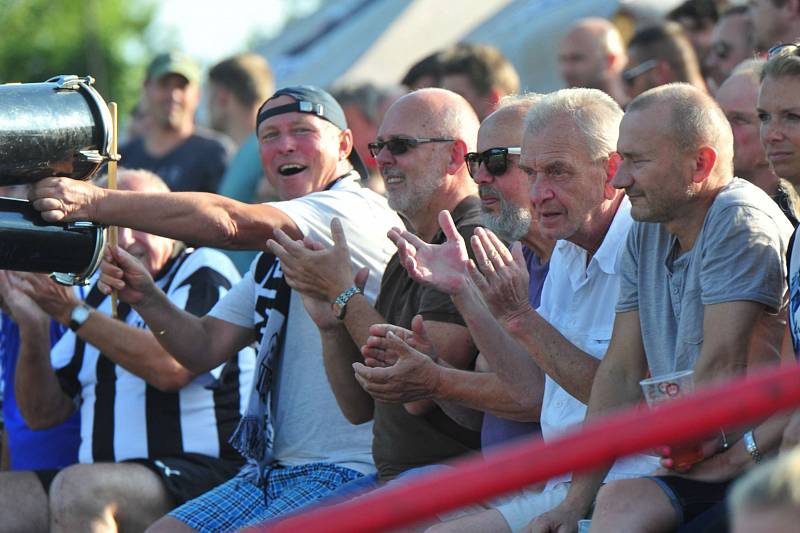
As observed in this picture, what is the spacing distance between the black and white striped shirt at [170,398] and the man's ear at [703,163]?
221cm

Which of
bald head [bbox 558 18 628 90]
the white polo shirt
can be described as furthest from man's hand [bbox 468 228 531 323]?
bald head [bbox 558 18 628 90]

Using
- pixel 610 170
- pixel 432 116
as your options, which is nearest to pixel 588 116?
pixel 610 170

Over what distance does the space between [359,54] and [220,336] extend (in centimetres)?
718

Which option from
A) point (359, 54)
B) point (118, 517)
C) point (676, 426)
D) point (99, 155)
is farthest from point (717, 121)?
point (359, 54)

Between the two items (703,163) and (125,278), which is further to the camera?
(125,278)

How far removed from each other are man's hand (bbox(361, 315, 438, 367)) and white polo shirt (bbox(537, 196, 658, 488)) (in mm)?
385

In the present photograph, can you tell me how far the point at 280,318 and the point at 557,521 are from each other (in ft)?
5.08

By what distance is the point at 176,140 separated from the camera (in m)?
8.15

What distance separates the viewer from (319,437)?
4812mm

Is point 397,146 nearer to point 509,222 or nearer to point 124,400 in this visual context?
point 509,222

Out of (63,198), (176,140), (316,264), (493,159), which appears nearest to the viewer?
(63,198)

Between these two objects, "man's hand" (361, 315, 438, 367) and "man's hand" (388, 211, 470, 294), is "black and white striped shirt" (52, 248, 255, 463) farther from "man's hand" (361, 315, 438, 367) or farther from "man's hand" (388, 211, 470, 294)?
"man's hand" (388, 211, 470, 294)

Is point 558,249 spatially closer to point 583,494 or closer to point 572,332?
point 572,332

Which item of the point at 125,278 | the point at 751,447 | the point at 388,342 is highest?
the point at 125,278
